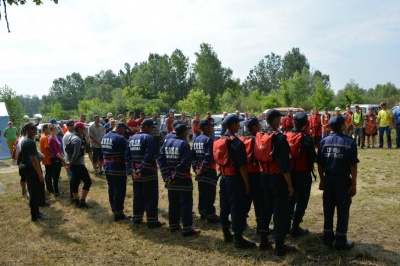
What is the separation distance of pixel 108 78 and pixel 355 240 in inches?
4299

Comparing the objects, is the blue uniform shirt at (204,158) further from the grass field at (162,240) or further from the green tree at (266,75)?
the green tree at (266,75)

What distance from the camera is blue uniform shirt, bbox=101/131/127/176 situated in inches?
281

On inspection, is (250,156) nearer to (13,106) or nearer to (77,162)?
(77,162)

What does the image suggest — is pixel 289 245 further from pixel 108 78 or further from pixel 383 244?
pixel 108 78

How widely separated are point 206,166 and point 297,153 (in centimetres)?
177

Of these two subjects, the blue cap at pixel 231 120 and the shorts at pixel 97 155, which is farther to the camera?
the shorts at pixel 97 155

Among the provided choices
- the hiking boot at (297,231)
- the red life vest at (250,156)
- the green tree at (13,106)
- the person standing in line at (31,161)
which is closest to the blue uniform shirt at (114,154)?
the person standing in line at (31,161)

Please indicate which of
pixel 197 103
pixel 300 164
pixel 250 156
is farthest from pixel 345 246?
pixel 197 103

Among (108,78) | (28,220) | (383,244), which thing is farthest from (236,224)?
(108,78)

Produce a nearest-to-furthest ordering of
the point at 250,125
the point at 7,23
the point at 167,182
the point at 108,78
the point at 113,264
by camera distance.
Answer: the point at 7,23, the point at 113,264, the point at 250,125, the point at 167,182, the point at 108,78

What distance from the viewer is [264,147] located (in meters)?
5.07

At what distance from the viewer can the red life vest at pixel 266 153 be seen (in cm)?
500

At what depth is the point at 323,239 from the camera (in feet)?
18.0

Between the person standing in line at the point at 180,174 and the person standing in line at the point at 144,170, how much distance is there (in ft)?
0.98
